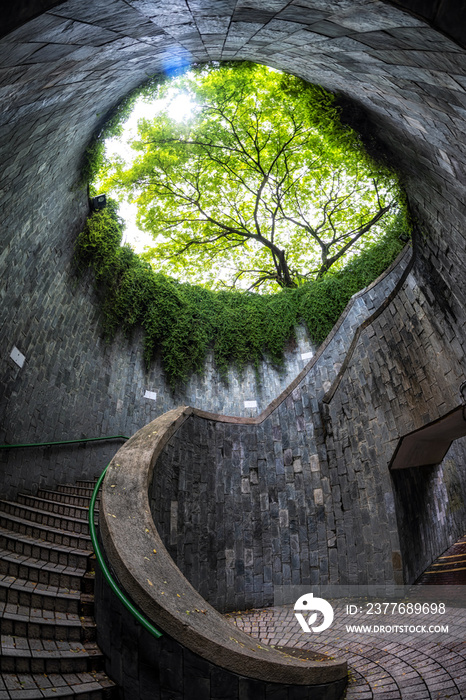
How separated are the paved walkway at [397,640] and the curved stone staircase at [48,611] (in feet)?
7.64

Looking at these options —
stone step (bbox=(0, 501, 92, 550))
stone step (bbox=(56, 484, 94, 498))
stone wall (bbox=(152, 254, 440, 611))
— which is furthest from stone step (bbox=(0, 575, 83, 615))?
stone step (bbox=(56, 484, 94, 498))

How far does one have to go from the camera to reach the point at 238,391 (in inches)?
489

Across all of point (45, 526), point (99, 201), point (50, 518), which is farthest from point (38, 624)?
point (99, 201)

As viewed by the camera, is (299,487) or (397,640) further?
(299,487)

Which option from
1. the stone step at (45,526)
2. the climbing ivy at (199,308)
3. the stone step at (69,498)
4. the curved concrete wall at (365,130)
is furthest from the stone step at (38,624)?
the climbing ivy at (199,308)

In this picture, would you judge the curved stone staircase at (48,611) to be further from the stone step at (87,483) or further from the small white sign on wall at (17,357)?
the small white sign on wall at (17,357)

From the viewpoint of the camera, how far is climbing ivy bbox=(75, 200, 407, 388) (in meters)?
10.6

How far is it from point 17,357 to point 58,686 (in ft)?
19.1

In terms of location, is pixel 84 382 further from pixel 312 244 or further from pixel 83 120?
pixel 312 244

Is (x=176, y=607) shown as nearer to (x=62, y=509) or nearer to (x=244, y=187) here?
(x=62, y=509)

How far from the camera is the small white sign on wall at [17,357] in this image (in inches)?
294

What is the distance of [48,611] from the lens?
3734mm

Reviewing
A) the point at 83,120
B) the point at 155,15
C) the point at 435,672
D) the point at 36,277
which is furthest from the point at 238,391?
the point at 155,15

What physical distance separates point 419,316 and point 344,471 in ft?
10.6
